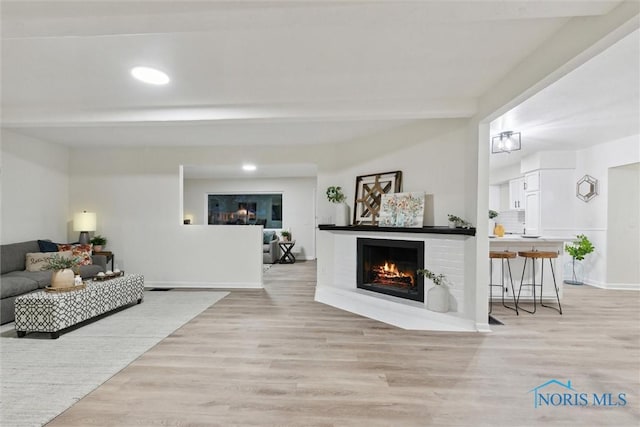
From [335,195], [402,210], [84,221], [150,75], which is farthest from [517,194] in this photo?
[84,221]

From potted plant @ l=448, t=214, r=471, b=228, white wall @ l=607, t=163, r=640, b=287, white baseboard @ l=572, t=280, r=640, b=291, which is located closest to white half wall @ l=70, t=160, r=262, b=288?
potted plant @ l=448, t=214, r=471, b=228

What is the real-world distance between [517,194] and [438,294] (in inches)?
191

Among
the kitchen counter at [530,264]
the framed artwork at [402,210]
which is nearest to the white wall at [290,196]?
the framed artwork at [402,210]

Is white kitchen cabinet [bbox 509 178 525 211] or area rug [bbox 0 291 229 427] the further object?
white kitchen cabinet [bbox 509 178 525 211]

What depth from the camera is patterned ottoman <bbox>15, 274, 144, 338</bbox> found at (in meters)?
2.92

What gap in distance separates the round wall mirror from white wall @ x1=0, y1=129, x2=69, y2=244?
9.17 m

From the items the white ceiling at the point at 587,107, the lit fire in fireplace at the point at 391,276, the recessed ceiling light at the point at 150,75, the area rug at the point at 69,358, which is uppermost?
the white ceiling at the point at 587,107

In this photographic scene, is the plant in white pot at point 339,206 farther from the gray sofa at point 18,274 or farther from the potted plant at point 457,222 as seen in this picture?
the gray sofa at point 18,274

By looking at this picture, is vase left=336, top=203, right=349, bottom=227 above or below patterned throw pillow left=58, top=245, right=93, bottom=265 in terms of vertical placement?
above

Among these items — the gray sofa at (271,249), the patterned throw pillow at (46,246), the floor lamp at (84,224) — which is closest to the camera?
the patterned throw pillow at (46,246)

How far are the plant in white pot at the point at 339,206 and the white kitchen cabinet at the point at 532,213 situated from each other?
13.1ft

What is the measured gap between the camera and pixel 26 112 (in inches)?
132

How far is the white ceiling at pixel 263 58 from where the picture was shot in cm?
159

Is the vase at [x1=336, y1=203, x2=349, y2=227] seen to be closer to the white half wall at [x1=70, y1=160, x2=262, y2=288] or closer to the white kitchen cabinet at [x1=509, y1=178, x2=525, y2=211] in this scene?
the white half wall at [x1=70, y1=160, x2=262, y2=288]
